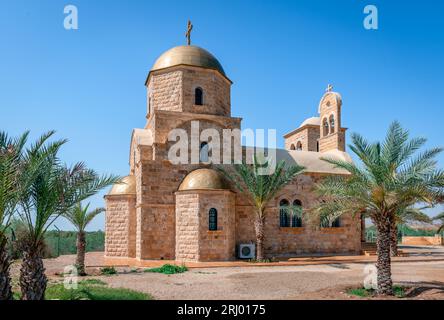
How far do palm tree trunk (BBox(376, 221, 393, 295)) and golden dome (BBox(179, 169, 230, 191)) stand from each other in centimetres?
836

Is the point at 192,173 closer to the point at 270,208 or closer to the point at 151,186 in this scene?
the point at 151,186

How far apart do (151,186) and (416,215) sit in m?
11.3

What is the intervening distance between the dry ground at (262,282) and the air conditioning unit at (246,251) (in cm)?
285

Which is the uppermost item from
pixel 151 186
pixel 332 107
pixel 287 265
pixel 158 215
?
pixel 332 107

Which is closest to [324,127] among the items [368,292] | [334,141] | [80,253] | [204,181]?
[334,141]

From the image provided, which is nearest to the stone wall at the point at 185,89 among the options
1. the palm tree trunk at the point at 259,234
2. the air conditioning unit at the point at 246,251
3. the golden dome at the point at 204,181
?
the golden dome at the point at 204,181

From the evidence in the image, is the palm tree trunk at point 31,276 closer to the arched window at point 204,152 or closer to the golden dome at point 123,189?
the golden dome at point 123,189

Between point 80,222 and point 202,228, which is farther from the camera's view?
point 202,228

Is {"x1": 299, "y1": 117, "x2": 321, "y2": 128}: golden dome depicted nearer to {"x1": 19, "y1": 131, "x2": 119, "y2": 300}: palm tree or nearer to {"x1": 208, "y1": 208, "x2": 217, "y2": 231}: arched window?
{"x1": 208, "y1": 208, "x2": 217, "y2": 231}: arched window

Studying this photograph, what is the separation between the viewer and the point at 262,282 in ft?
39.0

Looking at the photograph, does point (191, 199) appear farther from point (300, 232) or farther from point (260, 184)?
point (300, 232)

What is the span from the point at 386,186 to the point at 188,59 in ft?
43.4
